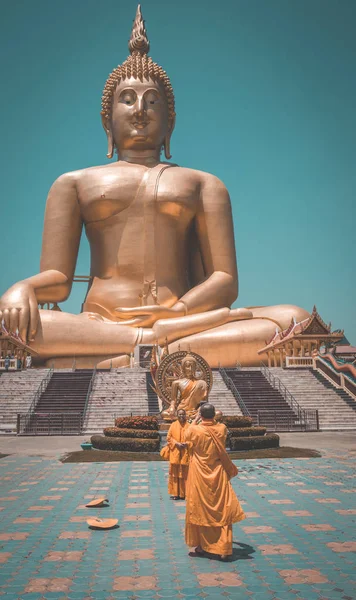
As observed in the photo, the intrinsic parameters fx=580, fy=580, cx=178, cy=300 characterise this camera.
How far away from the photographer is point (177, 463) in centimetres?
673

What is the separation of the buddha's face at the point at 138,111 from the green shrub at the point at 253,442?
17.3 metres

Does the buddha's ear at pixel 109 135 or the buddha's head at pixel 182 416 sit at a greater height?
the buddha's ear at pixel 109 135

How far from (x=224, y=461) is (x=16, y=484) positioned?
423 centimetres

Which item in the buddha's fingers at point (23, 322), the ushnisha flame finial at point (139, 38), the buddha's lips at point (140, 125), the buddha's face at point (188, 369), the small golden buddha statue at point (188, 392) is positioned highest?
the ushnisha flame finial at point (139, 38)

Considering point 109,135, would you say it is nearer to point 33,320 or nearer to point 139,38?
point 139,38

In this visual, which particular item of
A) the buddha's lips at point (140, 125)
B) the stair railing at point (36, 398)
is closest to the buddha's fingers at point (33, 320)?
the stair railing at point (36, 398)

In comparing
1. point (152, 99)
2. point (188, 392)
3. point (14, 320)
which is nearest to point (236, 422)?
point (188, 392)

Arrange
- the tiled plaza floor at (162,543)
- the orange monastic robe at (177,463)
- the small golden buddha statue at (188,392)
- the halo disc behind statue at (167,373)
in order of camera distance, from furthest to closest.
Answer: the halo disc behind statue at (167,373) → the small golden buddha statue at (188,392) → the orange monastic robe at (177,463) → the tiled plaza floor at (162,543)

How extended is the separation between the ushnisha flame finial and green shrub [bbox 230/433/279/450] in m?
21.9

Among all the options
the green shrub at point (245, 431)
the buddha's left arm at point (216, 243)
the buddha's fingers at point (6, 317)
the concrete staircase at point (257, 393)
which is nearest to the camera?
the green shrub at point (245, 431)

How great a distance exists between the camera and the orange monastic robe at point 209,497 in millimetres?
4449

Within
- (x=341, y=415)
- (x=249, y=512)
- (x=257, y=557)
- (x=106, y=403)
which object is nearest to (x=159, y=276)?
(x=106, y=403)

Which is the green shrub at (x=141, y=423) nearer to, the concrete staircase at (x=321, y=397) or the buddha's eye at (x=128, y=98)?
the concrete staircase at (x=321, y=397)

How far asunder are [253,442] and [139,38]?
22358 mm
